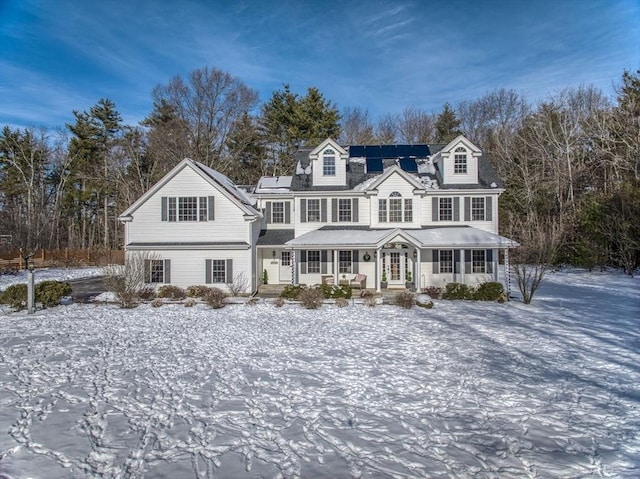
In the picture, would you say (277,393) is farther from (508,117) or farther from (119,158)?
(508,117)

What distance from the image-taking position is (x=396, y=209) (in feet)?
66.5

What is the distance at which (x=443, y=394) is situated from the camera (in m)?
6.71

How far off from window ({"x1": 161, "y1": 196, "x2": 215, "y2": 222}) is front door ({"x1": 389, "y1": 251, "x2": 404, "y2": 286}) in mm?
9524

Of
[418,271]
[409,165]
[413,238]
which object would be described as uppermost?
[409,165]

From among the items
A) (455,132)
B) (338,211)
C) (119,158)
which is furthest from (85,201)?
(455,132)

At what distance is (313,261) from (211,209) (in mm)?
5900

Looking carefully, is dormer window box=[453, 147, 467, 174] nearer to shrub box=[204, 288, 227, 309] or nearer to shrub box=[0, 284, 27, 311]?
shrub box=[204, 288, 227, 309]

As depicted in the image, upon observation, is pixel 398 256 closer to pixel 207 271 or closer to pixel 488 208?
pixel 488 208

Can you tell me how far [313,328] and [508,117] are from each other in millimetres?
38143

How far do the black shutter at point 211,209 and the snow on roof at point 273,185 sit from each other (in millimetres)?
3764

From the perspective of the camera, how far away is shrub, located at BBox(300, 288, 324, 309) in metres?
14.9

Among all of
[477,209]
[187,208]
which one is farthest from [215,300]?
[477,209]

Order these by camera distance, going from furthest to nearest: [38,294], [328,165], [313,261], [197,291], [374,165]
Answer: [374,165] < [328,165] < [313,261] < [197,291] < [38,294]

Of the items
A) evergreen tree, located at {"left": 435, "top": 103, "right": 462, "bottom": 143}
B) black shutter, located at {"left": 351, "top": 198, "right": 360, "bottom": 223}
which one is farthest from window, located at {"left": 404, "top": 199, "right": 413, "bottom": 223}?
evergreen tree, located at {"left": 435, "top": 103, "right": 462, "bottom": 143}
